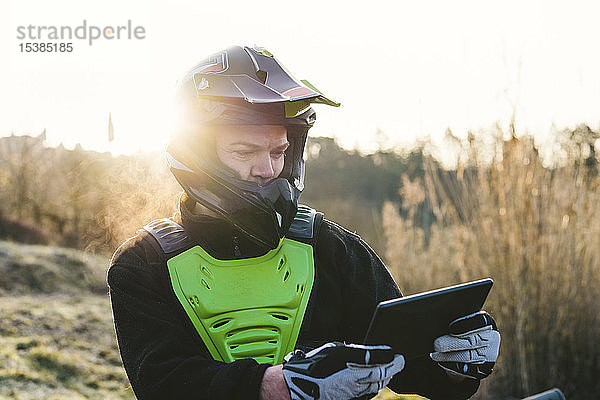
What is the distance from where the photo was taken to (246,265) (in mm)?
2092

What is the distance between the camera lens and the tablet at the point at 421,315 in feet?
5.63

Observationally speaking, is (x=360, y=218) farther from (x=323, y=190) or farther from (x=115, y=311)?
(x=115, y=311)

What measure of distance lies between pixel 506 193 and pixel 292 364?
3.47 m

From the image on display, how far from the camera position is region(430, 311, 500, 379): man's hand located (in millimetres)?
1964

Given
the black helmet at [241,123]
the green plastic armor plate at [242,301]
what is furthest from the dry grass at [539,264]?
the green plastic armor plate at [242,301]

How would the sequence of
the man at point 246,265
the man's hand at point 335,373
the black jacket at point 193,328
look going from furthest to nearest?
the man at point 246,265 → the black jacket at point 193,328 → the man's hand at point 335,373

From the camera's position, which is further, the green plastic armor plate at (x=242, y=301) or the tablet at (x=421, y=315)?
the green plastic armor plate at (x=242, y=301)

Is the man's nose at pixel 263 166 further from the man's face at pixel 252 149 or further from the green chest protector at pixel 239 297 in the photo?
the green chest protector at pixel 239 297

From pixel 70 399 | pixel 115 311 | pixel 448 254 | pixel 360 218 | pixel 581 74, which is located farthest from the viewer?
pixel 360 218

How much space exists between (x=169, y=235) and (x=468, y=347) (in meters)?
0.95

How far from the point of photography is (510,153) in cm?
481

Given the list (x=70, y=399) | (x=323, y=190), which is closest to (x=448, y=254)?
(x=70, y=399)

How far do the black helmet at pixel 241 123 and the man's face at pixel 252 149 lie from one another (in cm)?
3

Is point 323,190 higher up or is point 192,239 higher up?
point 192,239
